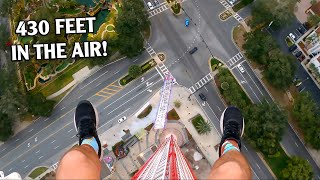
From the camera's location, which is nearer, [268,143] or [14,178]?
[14,178]

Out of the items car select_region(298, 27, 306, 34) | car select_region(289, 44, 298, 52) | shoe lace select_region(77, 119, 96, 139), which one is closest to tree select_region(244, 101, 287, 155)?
car select_region(289, 44, 298, 52)

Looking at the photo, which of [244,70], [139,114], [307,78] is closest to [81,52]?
[139,114]

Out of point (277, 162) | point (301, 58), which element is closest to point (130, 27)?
point (301, 58)

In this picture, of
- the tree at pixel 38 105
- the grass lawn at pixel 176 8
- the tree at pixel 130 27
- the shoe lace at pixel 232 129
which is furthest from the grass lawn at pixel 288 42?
the tree at pixel 38 105

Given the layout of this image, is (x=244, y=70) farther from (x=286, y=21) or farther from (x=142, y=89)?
(x=142, y=89)

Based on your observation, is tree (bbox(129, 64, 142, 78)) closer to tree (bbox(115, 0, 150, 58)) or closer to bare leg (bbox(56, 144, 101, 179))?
tree (bbox(115, 0, 150, 58))

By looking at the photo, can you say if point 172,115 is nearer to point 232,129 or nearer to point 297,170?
point 232,129
